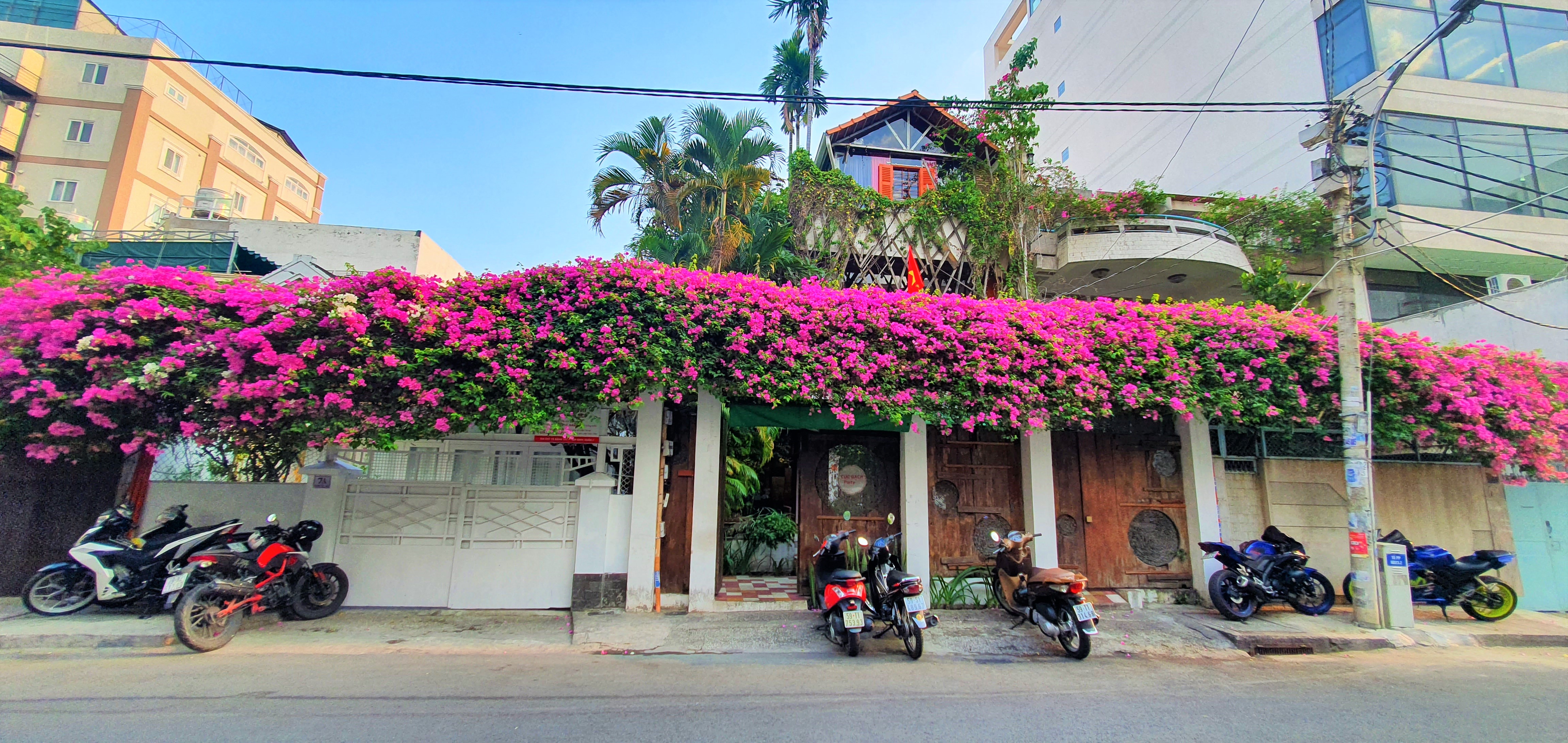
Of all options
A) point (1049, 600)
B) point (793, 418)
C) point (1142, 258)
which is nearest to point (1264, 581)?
point (1049, 600)

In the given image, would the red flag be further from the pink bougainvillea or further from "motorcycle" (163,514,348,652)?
"motorcycle" (163,514,348,652)

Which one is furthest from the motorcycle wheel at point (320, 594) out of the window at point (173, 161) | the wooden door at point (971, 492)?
the window at point (173, 161)

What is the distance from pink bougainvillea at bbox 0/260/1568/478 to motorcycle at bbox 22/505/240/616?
1.00 meters

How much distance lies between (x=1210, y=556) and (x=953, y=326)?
4.95 metres

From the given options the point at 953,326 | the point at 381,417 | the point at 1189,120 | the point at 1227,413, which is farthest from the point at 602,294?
the point at 1189,120

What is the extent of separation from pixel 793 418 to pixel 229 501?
691cm

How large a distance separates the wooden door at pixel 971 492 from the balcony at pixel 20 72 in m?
35.1

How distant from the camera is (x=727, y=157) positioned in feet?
39.7

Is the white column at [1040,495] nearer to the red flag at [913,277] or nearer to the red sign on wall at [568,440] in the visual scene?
the red flag at [913,277]

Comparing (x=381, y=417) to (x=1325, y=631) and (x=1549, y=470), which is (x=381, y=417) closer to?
(x=1325, y=631)

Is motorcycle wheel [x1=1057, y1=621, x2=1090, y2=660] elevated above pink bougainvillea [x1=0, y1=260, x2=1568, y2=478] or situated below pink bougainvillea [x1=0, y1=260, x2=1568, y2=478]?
below

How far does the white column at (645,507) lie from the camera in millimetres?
7480

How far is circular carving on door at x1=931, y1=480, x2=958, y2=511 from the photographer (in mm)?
8758

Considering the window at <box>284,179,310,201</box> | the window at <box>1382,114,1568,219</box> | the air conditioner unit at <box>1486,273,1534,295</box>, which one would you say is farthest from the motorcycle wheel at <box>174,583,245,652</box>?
the window at <box>284,179,310,201</box>
